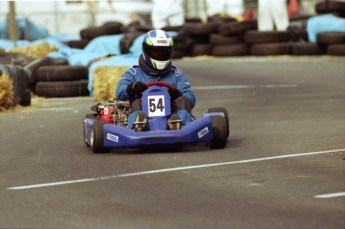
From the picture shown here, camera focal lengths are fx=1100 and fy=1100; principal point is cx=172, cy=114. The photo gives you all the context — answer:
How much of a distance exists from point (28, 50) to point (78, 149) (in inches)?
482

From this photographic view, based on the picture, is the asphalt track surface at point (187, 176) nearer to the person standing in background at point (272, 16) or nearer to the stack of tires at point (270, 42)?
the stack of tires at point (270, 42)

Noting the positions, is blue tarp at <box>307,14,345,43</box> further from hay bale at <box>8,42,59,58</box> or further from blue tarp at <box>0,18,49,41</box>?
blue tarp at <box>0,18,49,41</box>

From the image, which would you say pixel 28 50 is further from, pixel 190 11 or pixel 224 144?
pixel 190 11

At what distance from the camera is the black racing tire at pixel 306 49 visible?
25.0 metres

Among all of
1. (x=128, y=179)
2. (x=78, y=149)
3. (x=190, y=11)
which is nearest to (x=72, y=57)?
(x=78, y=149)

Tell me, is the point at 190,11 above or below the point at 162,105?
below

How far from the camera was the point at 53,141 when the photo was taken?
11516mm

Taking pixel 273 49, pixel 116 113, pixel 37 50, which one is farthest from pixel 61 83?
pixel 273 49

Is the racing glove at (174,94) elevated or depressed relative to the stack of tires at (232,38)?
elevated

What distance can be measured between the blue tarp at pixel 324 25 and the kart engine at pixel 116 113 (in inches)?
573

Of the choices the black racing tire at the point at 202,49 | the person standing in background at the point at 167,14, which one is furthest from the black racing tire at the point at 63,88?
the person standing in background at the point at 167,14

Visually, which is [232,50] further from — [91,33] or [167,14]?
[167,14]

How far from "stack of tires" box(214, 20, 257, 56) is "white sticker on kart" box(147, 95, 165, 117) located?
15.9 m

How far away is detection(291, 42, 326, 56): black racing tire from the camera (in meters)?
25.0
